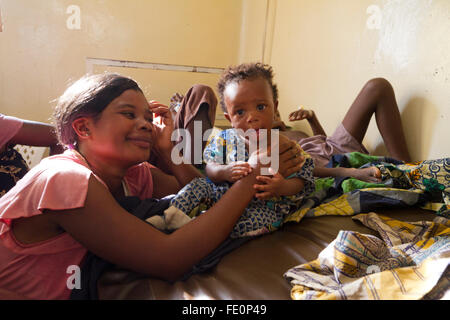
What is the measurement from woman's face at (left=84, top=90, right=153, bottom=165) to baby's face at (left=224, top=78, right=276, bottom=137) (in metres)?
0.46

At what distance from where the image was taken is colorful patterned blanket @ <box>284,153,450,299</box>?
2.21ft

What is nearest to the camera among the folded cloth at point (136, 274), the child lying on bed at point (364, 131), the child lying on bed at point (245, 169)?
the folded cloth at point (136, 274)

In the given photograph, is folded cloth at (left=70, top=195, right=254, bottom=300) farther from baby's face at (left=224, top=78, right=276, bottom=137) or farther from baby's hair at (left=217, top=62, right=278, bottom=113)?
baby's hair at (left=217, top=62, right=278, bottom=113)

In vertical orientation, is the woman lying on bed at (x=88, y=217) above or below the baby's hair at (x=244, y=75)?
below

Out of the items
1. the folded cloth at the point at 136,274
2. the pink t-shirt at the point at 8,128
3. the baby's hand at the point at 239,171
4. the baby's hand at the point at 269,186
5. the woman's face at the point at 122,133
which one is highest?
the woman's face at the point at 122,133

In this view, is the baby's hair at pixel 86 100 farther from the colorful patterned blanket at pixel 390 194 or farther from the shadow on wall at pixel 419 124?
the shadow on wall at pixel 419 124

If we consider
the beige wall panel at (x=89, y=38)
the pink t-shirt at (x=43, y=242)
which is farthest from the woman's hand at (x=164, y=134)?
the beige wall panel at (x=89, y=38)

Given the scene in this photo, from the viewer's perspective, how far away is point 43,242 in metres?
0.79

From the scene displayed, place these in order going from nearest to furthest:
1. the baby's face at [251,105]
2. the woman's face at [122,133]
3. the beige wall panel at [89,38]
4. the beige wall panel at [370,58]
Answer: the woman's face at [122,133], the baby's face at [251,105], the beige wall panel at [370,58], the beige wall panel at [89,38]

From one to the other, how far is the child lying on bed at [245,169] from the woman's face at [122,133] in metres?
0.22

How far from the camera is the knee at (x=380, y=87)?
181 centimetres

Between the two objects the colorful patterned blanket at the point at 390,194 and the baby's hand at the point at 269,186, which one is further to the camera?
the colorful patterned blanket at the point at 390,194
